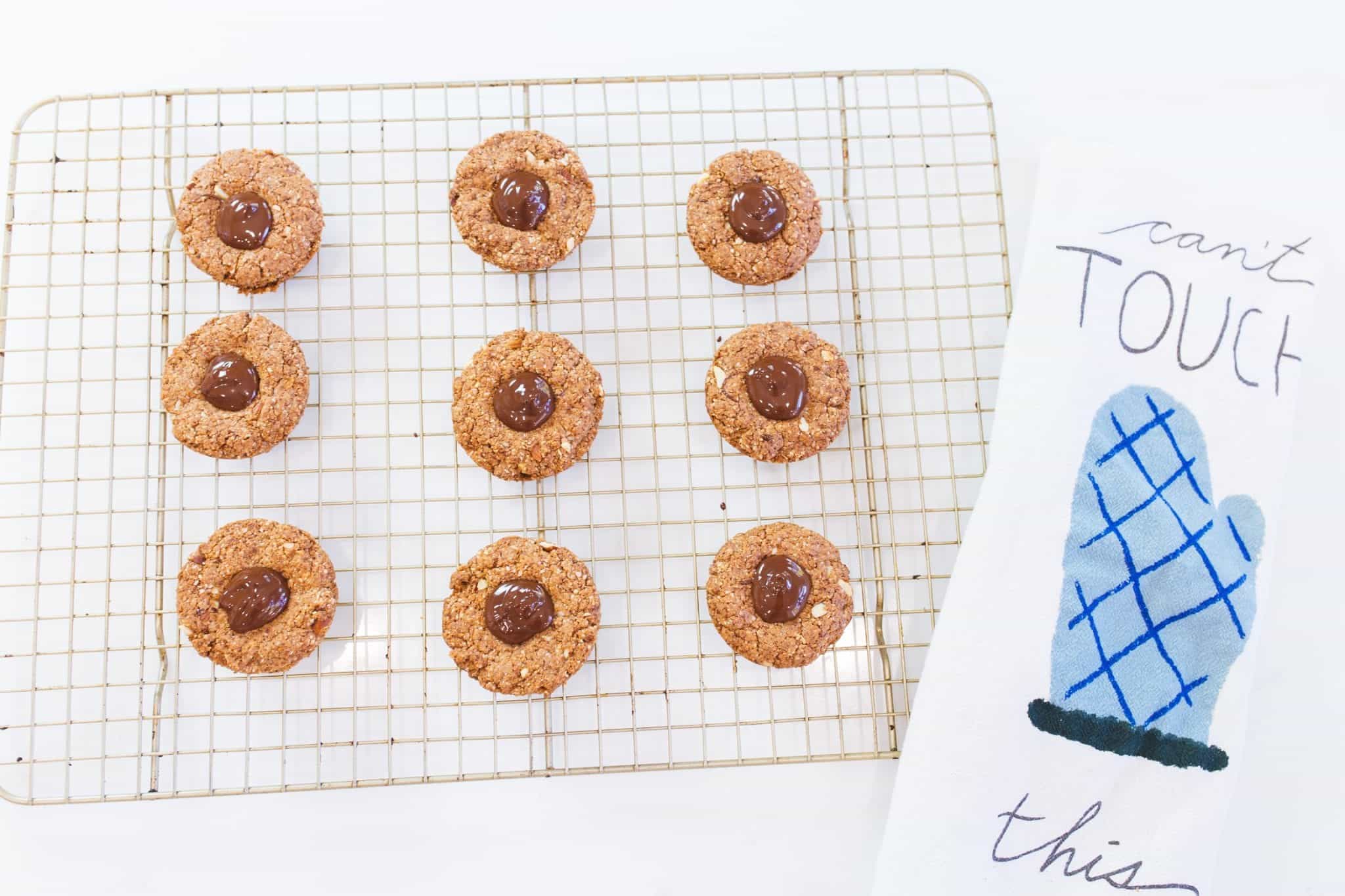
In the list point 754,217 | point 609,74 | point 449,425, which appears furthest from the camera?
point 609,74

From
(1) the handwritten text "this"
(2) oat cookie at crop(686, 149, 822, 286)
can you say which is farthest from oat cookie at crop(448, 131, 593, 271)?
(1) the handwritten text "this"

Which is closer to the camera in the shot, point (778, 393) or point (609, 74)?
point (778, 393)

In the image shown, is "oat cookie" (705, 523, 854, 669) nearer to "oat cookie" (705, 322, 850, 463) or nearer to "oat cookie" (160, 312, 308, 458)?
"oat cookie" (705, 322, 850, 463)

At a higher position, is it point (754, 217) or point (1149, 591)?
point (754, 217)

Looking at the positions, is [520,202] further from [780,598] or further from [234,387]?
[780,598]

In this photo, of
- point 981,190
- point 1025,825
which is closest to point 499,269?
point 981,190

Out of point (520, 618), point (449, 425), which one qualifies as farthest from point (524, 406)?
point (520, 618)

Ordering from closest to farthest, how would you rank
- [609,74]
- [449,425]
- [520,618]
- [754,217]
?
1. [520,618]
2. [754,217]
3. [449,425]
4. [609,74]
